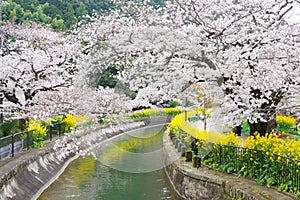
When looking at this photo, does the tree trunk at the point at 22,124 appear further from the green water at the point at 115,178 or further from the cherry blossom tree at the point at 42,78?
the green water at the point at 115,178

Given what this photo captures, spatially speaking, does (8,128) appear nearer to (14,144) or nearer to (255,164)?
(14,144)

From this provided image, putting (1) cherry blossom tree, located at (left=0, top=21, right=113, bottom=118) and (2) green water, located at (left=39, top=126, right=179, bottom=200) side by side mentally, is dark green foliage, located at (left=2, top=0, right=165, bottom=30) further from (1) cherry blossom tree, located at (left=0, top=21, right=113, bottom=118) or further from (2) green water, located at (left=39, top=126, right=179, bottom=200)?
(2) green water, located at (left=39, top=126, right=179, bottom=200)

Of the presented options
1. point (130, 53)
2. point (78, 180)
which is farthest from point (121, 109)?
point (130, 53)

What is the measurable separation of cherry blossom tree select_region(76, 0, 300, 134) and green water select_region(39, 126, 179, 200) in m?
4.59

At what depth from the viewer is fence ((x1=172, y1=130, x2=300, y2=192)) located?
30.6ft

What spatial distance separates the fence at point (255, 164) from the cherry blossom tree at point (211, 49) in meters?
0.96

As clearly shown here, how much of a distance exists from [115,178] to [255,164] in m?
8.17

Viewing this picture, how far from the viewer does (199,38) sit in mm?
11156

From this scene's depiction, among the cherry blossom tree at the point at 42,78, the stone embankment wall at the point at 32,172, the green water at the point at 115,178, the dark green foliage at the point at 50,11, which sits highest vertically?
the dark green foliage at the point at 50,11

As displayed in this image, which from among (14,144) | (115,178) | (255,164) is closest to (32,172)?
(14,144)

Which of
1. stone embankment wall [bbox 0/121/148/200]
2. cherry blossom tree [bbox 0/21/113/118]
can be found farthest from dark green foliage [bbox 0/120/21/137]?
stone embankment wall [bbox 0/121/148/200]

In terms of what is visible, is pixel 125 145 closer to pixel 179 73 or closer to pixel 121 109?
pixel 121 109

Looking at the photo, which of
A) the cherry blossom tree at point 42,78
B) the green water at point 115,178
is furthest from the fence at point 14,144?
the green water at point 115,178

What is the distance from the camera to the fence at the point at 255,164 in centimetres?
931
